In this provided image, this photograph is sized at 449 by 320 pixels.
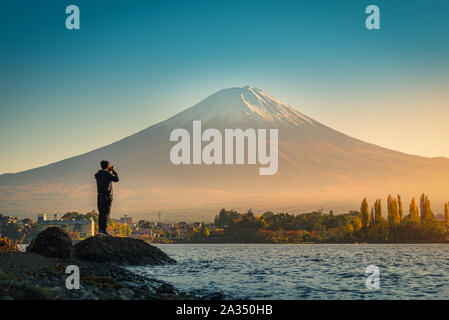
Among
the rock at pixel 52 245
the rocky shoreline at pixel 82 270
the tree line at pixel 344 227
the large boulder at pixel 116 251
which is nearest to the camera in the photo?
the rocky shoreline at pixel 82 270

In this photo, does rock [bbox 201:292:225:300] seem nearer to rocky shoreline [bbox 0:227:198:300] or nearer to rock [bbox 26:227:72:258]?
rocky shoreline [bbox 0:227:198:300]

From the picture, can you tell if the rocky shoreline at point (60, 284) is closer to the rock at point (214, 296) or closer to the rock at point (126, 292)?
the rock at point (126, 292)

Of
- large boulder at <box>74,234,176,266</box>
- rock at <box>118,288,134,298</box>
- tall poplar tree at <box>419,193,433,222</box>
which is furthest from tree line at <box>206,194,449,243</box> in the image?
rock at <box>118,288,134,298</box>

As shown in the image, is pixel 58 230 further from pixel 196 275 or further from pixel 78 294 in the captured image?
pixel 78 294

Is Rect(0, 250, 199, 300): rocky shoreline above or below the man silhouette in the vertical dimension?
below

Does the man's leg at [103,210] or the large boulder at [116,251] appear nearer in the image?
the large boulder at [116,251]

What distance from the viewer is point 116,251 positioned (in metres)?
25.7

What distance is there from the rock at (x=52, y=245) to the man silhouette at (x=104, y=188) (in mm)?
4302

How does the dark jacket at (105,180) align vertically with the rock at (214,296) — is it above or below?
above

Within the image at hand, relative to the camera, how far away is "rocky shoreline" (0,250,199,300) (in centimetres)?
1048

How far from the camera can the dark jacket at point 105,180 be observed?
86.2 feet

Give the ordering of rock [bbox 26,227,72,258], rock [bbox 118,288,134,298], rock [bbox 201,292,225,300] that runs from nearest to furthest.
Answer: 1. rock [bbox 118,288,134,298]
2. rock [bbox 201,292,225,300]
3. rock [bbox 26,227,72,258]

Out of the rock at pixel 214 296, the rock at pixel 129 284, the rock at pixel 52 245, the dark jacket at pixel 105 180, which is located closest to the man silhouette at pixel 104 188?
the dark jacket at pixel 105 180
